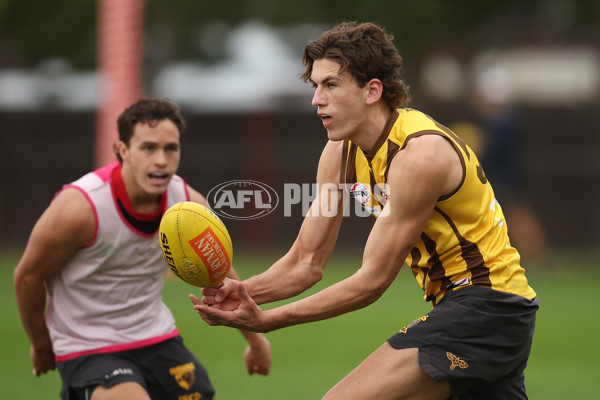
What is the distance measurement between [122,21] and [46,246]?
8671mm

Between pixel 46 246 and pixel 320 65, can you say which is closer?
pixel 320 65

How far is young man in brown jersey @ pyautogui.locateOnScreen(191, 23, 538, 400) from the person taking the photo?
12.9ft

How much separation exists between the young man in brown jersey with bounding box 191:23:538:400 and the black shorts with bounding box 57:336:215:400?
788 millimetres

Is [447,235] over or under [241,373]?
over

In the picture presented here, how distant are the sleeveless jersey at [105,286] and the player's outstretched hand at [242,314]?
1.06m

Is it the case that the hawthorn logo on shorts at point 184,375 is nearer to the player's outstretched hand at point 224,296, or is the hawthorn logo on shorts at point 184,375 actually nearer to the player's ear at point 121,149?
the player's outstretched hand at point 224,296

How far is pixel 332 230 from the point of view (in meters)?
4.66

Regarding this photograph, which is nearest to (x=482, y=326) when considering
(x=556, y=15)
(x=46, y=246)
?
(x=46, y=246)

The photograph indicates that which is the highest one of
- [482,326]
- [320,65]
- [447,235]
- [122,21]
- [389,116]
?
[122,21]

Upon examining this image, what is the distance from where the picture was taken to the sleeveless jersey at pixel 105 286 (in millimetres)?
4848

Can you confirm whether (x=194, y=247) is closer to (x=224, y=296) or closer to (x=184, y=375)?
(x=224, y=296)

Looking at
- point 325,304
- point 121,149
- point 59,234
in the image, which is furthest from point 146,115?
point 325,304

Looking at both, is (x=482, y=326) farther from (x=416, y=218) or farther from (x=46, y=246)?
(x=46, y=246)

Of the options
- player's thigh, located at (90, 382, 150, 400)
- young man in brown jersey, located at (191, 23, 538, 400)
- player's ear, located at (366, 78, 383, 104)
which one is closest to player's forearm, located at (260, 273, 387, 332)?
young man in brown jersey, located at (191, 23, 538, 400)
